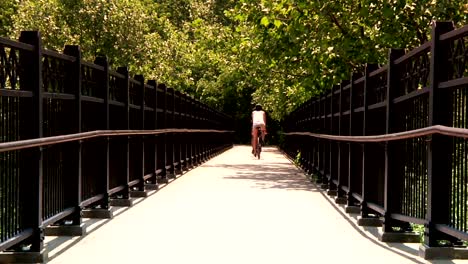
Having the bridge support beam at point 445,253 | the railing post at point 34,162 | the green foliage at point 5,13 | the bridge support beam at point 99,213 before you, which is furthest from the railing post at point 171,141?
the green foliage at point 5,13

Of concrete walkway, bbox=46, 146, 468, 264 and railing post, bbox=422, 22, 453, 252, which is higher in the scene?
railing post, bbox=422, 22, 453, 252

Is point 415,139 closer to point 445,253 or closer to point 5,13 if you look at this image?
point 445,253

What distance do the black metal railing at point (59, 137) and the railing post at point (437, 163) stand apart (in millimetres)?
3164

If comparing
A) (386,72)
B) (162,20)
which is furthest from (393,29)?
(162,20)

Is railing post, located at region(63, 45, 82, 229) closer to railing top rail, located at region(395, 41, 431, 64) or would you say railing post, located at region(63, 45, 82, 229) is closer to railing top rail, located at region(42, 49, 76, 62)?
railing top rail, located at region(42, 49, 76, 62)

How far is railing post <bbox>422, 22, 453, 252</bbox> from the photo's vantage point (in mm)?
6484

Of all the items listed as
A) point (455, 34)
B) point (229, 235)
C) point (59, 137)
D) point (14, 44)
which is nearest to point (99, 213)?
point (229, 235)

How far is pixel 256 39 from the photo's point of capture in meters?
20.9

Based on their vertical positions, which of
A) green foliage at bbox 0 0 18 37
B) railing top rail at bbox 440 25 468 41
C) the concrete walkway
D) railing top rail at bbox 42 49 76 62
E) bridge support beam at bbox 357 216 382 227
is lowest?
the concrete walkway

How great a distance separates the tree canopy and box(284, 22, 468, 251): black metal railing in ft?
20.8

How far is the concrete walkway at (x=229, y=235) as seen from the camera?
6.75m

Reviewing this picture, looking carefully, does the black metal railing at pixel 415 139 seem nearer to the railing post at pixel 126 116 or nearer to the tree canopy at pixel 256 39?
the railing post at pixel 126 116

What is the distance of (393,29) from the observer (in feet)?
56.2

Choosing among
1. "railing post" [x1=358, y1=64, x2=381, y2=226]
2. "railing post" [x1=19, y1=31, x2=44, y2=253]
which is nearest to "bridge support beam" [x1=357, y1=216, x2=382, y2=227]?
"railing post" [x1=358, y1=64, x2=381, y2=226]
